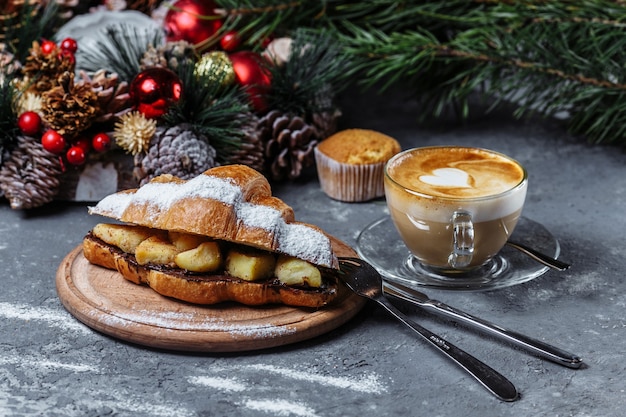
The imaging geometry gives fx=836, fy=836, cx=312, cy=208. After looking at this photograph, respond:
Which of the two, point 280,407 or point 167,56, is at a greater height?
point 167,56

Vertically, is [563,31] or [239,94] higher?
[563,31]

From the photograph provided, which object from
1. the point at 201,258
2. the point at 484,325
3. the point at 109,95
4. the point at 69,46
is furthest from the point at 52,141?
the point at 484,325

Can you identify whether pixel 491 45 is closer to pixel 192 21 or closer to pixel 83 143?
pixel 192 21

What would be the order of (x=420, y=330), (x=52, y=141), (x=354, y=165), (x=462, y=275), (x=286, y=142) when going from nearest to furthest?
(x=420, y=330) < (x=462, y=275) < (x=52, y=141) < (x=354, y=165) < (x=286, y=142)

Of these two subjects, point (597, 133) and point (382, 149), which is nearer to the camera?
point (382, 149)

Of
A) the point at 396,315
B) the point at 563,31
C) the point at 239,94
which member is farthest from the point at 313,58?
the point at 396,315

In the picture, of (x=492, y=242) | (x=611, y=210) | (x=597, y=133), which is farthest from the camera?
(x=597, y=133)

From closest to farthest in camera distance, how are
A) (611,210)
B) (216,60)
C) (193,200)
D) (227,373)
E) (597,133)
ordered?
(227,373) → (193,200) → (611,210) → (216,60) → (597,133)

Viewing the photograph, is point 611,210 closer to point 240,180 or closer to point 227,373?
point 240,180

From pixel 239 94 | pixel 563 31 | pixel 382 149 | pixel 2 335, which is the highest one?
pixel 563 31
